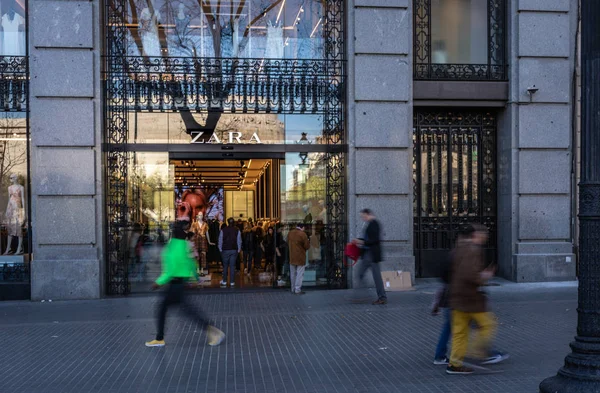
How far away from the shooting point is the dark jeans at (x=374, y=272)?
11.6m

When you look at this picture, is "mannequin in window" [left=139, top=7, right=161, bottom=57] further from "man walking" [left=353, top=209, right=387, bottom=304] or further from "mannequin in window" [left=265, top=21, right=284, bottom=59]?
"man walking" [left=353, top=209, right=387, bottom=304]

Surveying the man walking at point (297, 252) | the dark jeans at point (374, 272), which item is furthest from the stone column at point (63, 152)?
the dark jeans at point (374, 272)

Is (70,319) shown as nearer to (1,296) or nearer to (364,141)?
(1,296)

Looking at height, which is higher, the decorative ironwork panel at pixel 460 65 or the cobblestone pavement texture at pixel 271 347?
the decorative ironwork panel at pixel 460 65

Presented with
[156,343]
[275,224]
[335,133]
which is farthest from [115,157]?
[156,343]

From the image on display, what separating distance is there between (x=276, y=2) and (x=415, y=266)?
6750 mm

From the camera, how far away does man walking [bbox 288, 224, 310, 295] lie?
42.2 feet

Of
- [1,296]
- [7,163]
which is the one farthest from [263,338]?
[7,163]

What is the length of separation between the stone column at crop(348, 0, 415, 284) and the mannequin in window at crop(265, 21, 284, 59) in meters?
1.58

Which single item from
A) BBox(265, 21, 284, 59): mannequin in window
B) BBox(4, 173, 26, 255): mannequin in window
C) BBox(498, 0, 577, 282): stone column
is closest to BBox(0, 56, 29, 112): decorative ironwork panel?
BBox(4, 173, 26, 255): mannequin in window

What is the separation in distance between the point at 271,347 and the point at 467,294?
290 cm

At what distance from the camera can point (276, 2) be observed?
45.9 ft

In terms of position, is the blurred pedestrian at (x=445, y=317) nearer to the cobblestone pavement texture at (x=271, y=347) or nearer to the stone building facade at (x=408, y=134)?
the cobblestone pavement texture at (x=271, y=347)

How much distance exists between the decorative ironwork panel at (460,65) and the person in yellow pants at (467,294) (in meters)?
7.97
